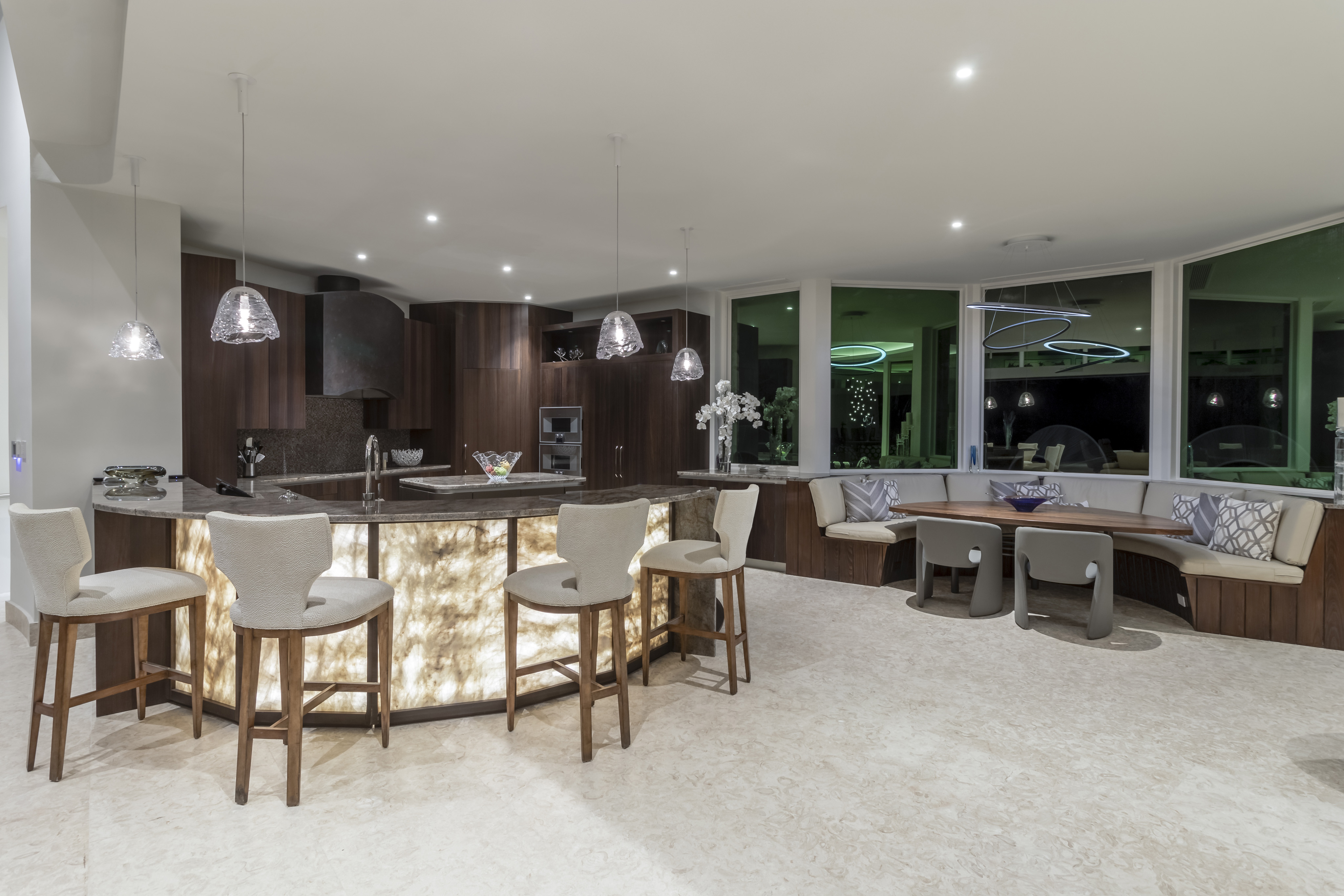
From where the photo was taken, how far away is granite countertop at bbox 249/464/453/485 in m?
5.75

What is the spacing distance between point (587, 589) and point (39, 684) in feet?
6.67

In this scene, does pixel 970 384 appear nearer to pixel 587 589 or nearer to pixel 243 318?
pixel 587 589

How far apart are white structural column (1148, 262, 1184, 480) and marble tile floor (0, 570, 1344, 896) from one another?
252 centimetres

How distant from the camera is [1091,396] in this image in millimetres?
6180

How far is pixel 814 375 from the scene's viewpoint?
6727 mm

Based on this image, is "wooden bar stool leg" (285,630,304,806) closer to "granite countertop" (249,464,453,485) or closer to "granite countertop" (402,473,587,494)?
"granite countertop" (402,473,587,494)

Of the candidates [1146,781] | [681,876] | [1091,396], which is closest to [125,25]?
[681,876]

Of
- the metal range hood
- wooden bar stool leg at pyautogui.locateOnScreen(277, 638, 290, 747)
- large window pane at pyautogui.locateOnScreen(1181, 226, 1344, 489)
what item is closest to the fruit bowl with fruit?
the metal range hood

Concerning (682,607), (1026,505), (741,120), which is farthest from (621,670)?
(1026,505)

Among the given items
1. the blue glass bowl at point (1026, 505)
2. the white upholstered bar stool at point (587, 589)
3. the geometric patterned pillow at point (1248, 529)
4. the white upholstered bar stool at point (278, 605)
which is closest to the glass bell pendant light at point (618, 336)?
the white upholstered bar stool at point (587, 589)

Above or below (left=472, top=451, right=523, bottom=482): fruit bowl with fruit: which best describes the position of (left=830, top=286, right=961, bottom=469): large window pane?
above

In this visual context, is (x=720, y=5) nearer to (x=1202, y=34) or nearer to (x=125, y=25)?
(x=1202, y=34)

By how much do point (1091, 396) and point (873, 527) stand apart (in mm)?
2346

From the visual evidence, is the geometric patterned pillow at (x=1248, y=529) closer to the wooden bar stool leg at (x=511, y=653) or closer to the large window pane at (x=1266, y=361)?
the large window pane at (x=1266, y=361)
